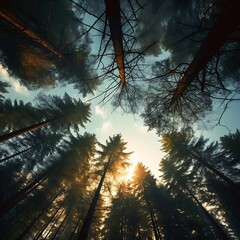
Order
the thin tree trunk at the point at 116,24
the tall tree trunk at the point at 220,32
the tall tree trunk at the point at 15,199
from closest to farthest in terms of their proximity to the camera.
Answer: the tall tree trunk at the point at 220,32
the thin tree trunk at the point at 116,24
the tall tree trunk at the point at 15,199

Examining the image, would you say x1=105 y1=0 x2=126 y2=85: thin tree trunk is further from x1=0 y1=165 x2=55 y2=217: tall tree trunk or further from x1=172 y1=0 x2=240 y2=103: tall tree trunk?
x1=0 y1=165 x2=55 y2=217: tall tree trunk

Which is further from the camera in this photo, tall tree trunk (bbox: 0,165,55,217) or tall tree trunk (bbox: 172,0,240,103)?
tall tree trunk (bbox: 0,165,55,217)

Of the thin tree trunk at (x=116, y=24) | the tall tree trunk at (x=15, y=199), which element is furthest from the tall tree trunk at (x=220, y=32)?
the tall tree trunk at (x=15, y=199)

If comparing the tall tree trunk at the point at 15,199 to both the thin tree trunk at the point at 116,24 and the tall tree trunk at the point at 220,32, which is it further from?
the tall tree trunk at the point at 220,32

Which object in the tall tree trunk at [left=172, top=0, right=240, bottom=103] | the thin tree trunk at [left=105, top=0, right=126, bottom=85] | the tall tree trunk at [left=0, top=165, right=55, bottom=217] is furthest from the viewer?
the tall tree trunk at [left=0, top=165, right=55, bottom=217]

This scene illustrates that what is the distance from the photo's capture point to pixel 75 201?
59.0 feet

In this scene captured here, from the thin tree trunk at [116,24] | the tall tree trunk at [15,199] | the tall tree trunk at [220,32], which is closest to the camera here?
the tall tree trunk at [220,32]

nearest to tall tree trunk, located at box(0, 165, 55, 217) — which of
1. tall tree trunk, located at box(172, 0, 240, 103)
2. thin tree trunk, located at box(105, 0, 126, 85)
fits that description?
thin tree trunk, located at box(105, 0, 126, 85)

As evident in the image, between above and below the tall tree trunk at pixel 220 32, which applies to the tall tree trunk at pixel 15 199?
above

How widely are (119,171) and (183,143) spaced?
7721 mm

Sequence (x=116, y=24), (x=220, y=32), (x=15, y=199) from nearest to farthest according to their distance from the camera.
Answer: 1. (x=220, y=32)
2. (x=116, y=24)
3. (x=15, y=199)

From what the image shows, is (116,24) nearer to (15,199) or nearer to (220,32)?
(220,32)

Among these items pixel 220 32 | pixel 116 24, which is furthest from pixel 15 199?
pixel 220 32

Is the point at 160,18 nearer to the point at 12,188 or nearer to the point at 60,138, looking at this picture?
the point at 60,138
